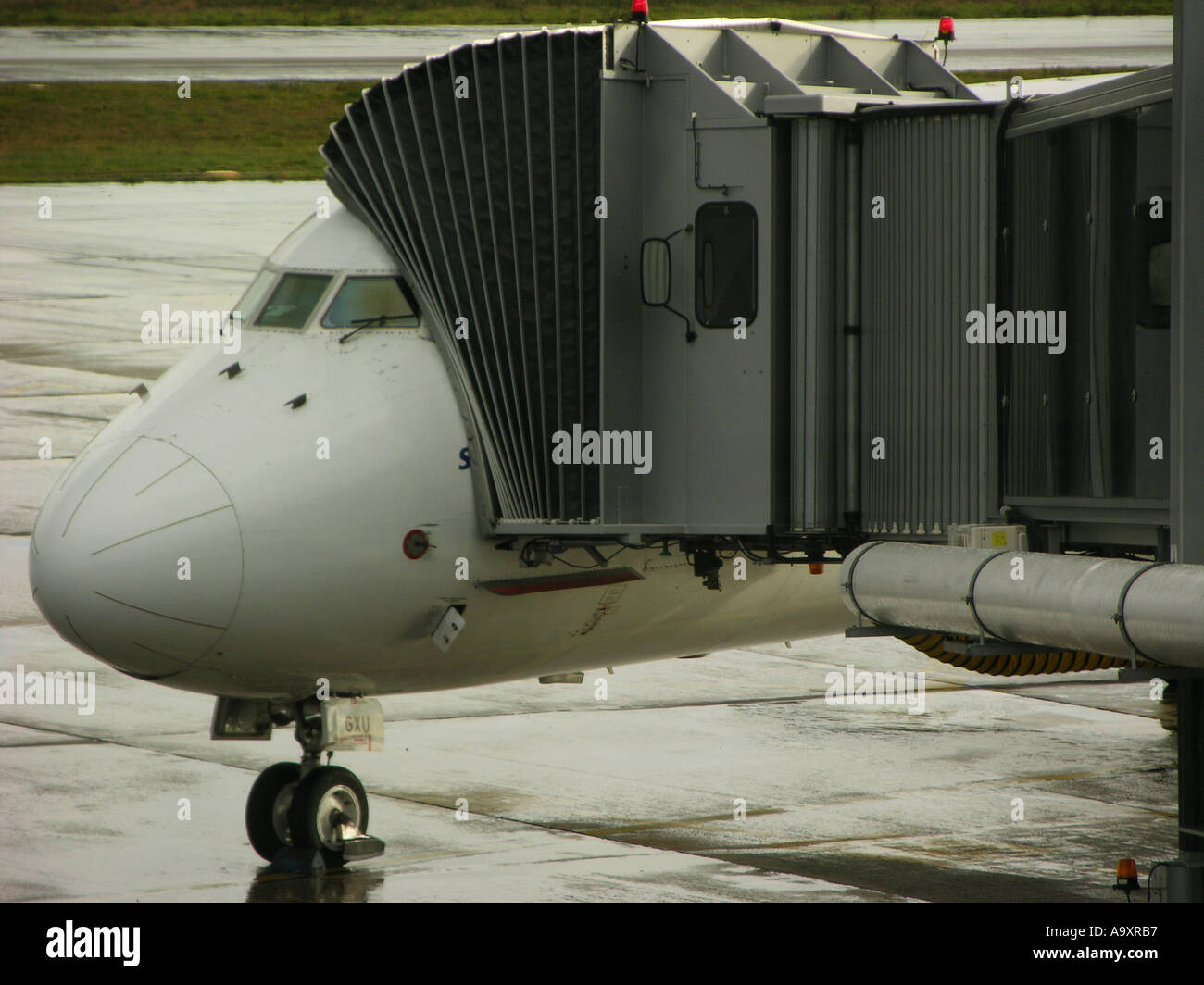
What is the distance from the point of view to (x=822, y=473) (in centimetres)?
1479

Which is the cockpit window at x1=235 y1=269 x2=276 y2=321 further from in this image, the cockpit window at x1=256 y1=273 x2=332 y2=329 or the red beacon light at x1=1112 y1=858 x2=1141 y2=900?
the red beacon light at x1=1112 y1=858 x2=1141 y2=900


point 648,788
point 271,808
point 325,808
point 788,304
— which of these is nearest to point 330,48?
point 648,788

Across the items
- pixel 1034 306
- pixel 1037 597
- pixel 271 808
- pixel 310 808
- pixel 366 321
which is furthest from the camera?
pixel 271 808

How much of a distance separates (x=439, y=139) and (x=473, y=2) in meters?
67.5

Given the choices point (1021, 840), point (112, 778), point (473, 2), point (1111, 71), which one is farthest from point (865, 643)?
point (473, 2)

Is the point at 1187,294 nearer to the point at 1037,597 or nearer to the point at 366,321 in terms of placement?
the point at 1037,597

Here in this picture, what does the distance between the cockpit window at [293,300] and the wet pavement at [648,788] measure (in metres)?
4.70

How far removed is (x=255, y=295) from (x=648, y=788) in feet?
24.7

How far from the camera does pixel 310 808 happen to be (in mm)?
16844

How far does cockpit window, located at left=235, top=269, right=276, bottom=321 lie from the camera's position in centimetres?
1585

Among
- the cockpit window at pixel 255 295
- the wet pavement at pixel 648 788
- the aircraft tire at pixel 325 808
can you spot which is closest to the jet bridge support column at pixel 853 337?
the wet pavement at pixel 648 788

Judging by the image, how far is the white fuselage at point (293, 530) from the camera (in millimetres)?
14273

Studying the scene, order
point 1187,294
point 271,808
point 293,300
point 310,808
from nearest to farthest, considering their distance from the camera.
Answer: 1. point 1187,294
2. point 293,300
3. point 310,808
4. point 271,808

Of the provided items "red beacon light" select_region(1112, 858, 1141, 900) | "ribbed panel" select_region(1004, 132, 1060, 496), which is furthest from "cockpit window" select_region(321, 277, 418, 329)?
"red beacon light" select_region(1112, 858, 1141, 900)
